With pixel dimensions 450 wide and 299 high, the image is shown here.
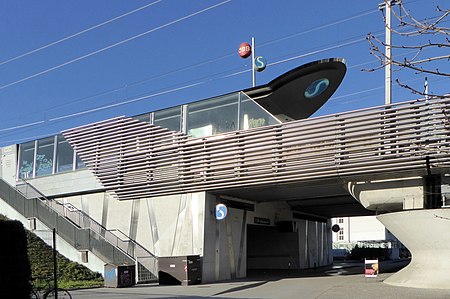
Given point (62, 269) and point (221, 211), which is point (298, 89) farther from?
point (62, 269)

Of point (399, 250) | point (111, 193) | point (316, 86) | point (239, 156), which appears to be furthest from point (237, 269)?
point (399, 250)

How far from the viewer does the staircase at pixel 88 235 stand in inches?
1015

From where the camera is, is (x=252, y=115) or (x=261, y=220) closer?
(x=252, y=115)

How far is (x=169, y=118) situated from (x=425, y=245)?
14.6 metres

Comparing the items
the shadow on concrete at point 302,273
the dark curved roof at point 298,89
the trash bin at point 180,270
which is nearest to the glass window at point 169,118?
the dark curved roof at point 298,89

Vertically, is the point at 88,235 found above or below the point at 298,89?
below

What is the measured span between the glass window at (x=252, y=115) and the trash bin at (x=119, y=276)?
347 inches

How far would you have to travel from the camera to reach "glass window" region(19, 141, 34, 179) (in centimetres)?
3688

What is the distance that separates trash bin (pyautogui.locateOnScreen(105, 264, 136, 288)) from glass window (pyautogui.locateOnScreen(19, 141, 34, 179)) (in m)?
16.6

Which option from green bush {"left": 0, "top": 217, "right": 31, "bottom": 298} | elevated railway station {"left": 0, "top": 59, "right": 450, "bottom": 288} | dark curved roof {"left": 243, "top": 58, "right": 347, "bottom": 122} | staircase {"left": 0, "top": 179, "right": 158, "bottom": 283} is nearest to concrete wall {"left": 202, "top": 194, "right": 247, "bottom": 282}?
elevated railway station {"left": 0, "top": 59, "right": 450, "bottom": 288}

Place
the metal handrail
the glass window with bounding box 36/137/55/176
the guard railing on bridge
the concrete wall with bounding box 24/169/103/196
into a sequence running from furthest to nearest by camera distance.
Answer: the glass window with bounding box 36/137/55/176 → the concrete wall with bounding box 24/169/103/196 → the metal handrail → the guard railing on bridge

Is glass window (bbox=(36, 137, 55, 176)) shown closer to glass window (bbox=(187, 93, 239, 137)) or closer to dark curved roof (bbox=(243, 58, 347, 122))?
glass window (bbox=(187, 93, 239, 137))

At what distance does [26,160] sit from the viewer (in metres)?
37.3

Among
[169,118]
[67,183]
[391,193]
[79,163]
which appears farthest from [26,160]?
[391,193]
